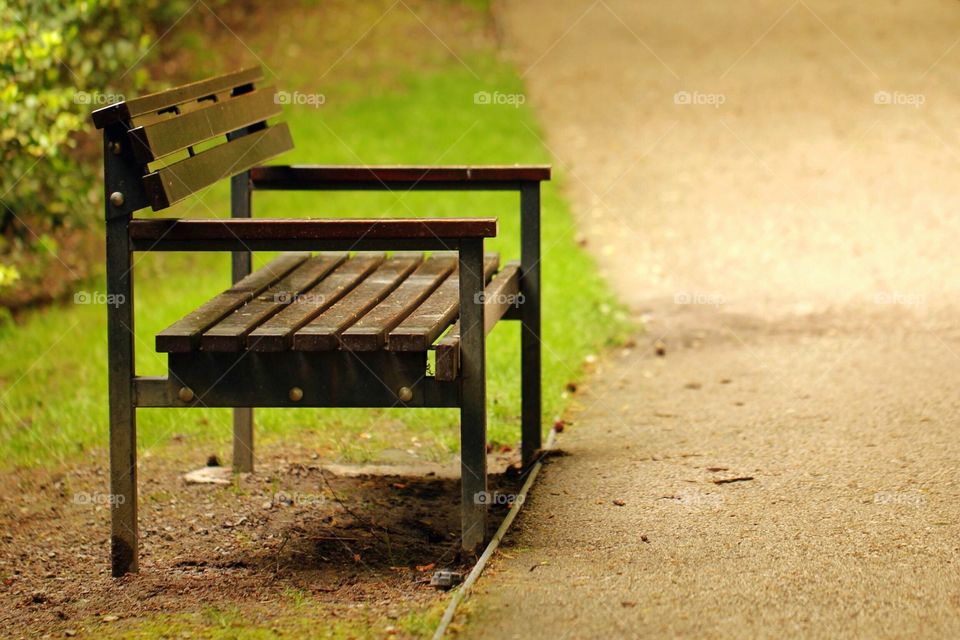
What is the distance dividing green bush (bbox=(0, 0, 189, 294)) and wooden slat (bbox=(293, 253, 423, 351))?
2475mm

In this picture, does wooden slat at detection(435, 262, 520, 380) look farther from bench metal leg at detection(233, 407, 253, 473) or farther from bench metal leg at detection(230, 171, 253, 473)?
bench metal leg at detection(233, 407, 253, 473)

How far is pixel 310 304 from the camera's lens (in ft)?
12.8

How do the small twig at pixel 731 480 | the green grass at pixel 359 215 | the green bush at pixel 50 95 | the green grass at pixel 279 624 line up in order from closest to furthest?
the green grass at pixel 279 624 → the small twig at pixel 731 480 → the green grass at pixel 359 215 → the green bush at pixel 50 95

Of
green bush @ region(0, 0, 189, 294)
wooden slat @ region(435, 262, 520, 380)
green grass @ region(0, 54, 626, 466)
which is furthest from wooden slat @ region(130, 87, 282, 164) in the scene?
green bush @ region(0, 0, 189, 294)

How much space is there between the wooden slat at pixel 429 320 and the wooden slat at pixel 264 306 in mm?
424

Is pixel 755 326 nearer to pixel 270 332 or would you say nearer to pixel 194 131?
pixel 194 131

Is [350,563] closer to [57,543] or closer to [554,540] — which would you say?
[554,540]

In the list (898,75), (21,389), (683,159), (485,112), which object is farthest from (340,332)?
(898,75)

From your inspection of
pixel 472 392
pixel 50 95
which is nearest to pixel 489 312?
pixel 472 392

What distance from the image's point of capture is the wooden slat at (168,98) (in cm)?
343

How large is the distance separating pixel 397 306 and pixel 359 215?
5912 mm

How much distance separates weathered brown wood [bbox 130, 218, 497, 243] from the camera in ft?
11.2

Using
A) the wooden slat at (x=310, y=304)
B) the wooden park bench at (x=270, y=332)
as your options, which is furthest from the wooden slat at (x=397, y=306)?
the wooden slat at (x=310, y=304)

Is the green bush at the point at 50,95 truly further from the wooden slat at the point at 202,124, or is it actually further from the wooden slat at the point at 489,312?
the wooden slat at the point at 489,312
